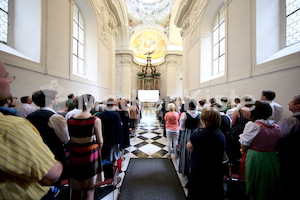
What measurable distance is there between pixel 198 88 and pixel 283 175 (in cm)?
437

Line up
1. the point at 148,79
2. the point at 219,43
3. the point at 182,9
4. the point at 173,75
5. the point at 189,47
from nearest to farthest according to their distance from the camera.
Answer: the point at 219,43
the point at 182,9
the point at 189,47
the point at 173,75
the point at 148,79

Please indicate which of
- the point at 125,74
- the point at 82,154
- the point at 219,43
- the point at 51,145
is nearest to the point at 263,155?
the point at 82,154

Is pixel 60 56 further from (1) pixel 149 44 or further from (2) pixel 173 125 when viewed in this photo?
(1) pixel 149 44

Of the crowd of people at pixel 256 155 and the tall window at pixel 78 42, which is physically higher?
the tall window at pixel 78 42

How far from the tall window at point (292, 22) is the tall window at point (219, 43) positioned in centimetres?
189

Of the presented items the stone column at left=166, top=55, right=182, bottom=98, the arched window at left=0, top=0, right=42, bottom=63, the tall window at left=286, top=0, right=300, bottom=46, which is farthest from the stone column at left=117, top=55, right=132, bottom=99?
the tall window at left=286, top=0, right=300, bottom=46

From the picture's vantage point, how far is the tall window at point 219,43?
440 centimetres

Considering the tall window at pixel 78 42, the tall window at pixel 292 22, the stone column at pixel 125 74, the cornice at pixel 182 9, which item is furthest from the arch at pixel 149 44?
the tall window at pixel 292 22

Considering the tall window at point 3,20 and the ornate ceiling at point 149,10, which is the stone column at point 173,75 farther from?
the tall window at point 3,20

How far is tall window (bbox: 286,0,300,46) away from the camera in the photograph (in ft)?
7.63

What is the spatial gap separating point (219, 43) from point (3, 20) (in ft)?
22.1

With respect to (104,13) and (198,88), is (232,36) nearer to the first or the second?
(198,88)

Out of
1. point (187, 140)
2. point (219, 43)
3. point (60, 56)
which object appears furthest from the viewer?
point (219, 43)

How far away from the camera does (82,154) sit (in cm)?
132
